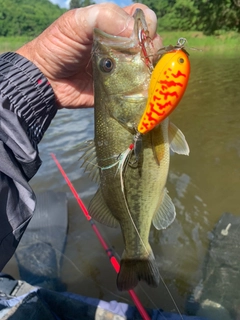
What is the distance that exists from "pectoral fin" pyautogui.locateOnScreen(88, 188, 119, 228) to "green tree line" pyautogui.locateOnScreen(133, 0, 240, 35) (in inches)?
1202

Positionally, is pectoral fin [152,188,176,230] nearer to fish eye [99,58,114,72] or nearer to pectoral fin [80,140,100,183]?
pectoral fin [80,140,100,183]

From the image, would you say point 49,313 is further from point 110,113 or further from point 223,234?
point 223,234

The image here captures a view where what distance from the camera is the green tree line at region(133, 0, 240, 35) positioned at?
29.5 metres

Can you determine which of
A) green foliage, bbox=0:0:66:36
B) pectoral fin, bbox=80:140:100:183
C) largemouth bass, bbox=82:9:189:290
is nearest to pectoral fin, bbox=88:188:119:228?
largemouth bass, bbox=82:9:189:290

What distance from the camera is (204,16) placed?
104ft

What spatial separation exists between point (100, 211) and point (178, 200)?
11.9 feet

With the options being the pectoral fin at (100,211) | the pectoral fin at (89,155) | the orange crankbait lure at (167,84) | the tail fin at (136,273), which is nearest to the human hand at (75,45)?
the orange crankbait lure at (167,84)

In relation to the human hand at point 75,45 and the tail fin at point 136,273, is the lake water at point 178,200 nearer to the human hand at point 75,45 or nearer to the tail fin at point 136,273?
the human hand at point 75,45

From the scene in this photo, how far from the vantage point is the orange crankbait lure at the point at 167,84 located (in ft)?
4.08

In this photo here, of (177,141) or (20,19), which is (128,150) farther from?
(20,19)

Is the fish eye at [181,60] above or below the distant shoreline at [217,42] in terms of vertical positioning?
above

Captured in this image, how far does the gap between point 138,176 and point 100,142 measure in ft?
0.88

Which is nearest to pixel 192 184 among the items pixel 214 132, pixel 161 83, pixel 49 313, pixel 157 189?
pixel 214 132

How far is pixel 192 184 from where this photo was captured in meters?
5.68
